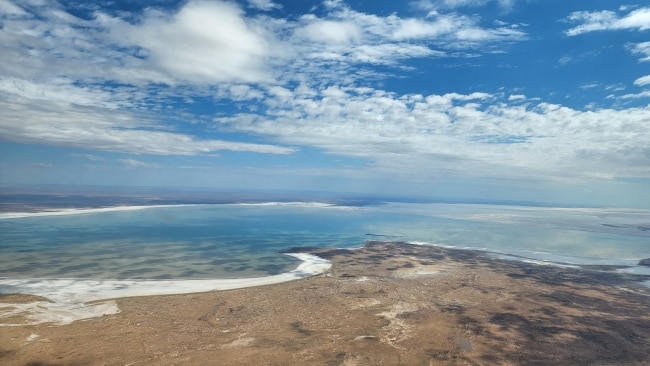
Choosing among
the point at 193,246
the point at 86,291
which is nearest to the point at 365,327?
the point at 86,291

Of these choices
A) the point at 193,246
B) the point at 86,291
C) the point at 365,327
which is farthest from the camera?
the point at 193,246

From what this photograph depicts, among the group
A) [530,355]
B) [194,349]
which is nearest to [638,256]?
[530,355]

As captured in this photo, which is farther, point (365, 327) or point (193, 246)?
point (193, 246)

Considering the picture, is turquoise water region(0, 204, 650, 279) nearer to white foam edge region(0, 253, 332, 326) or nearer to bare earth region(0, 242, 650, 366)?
white foam edge region(0, 253, 332, 326)

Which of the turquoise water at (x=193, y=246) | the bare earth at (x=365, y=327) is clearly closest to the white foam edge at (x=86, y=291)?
the bare earth at (x=365, y=327)

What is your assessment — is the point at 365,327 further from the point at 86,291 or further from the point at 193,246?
the point at 193,246

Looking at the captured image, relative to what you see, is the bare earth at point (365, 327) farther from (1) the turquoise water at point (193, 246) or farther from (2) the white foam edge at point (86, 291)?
(1) the turquoise water at point (193, 246)

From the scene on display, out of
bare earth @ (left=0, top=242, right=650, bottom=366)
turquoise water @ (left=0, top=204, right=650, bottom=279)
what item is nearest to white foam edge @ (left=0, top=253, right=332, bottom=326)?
bare earth @ (left=0, top=242, right=650, bottom=366)

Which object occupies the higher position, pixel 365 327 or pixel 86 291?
pixel 86 291
